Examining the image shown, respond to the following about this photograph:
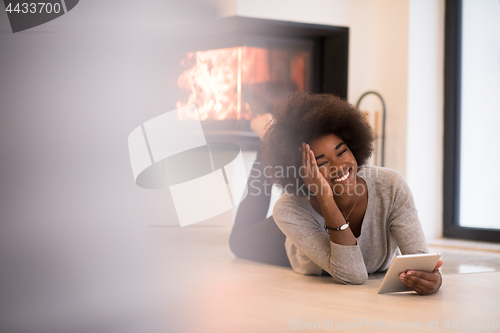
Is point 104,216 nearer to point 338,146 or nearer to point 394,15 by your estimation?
point 338,146

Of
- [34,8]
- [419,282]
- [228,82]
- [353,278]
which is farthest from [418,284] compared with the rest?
[228,82]

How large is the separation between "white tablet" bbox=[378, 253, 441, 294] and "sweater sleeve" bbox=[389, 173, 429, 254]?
0.34ft

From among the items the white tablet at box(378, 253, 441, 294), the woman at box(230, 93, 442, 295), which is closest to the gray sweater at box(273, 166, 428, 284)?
the woman at box(230, 93, 442, 295)

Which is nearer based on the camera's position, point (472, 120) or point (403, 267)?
point (403, 267)

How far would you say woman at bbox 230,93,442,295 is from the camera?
1336mm

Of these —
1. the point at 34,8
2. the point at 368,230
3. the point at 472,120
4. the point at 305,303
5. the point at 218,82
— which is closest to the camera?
the point at 34,8

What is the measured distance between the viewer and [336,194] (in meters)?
1.40

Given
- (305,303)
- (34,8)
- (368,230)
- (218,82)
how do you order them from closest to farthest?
(34,8)
(305,303)
(368,230)
(218,82)

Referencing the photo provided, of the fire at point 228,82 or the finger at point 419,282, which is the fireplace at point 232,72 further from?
the finger at point 419,282

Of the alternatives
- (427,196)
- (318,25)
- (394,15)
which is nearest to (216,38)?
(318,25)

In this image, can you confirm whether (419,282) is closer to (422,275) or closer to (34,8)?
(422,275)

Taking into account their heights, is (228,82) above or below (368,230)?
above

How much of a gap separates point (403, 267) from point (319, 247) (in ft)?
0.86

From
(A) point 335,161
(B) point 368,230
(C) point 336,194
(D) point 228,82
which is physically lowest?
(B) point 368,230
